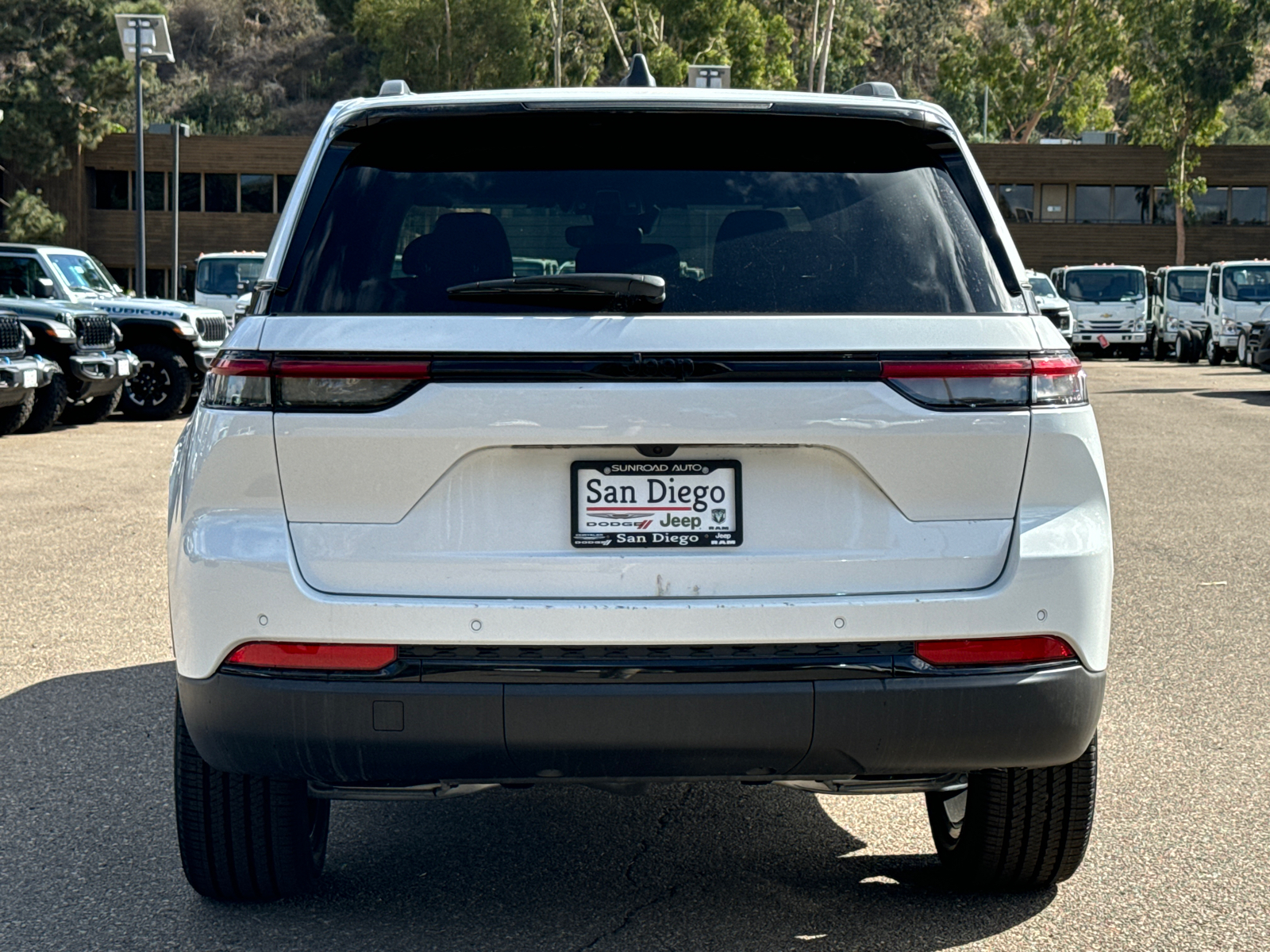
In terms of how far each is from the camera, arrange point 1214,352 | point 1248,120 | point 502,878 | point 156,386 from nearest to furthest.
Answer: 1. point 502,878
2. point 156,386
3. point 1214,352
4. point 1248,120

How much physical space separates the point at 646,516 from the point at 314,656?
70 centimetres

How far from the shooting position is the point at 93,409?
60.0 ft

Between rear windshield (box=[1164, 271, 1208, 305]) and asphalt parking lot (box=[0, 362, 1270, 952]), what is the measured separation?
30109 mm

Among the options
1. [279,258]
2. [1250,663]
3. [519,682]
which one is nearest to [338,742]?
[519,682]

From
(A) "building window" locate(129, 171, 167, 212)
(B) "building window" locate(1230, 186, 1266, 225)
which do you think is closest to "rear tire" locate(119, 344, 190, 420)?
(A) "building window" locate(129, 171, 167, 212)

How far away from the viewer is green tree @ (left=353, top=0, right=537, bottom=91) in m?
68.3

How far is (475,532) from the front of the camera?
311 cm

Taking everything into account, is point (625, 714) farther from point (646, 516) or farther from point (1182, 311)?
point (1182, 311)

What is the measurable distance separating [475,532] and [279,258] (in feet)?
2.30

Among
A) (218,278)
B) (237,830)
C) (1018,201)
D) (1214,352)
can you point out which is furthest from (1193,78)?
(237,830)

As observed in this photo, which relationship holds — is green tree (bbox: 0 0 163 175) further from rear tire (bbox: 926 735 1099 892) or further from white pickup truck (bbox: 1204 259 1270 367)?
rear tire (bbox: 926 735 1099 892)

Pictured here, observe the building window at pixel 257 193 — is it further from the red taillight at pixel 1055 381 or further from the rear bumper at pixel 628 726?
the red taillight at pixel 1055 381

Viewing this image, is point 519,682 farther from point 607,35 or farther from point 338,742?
point 607,35

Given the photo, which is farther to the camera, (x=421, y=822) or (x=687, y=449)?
(x=421, y=822)
